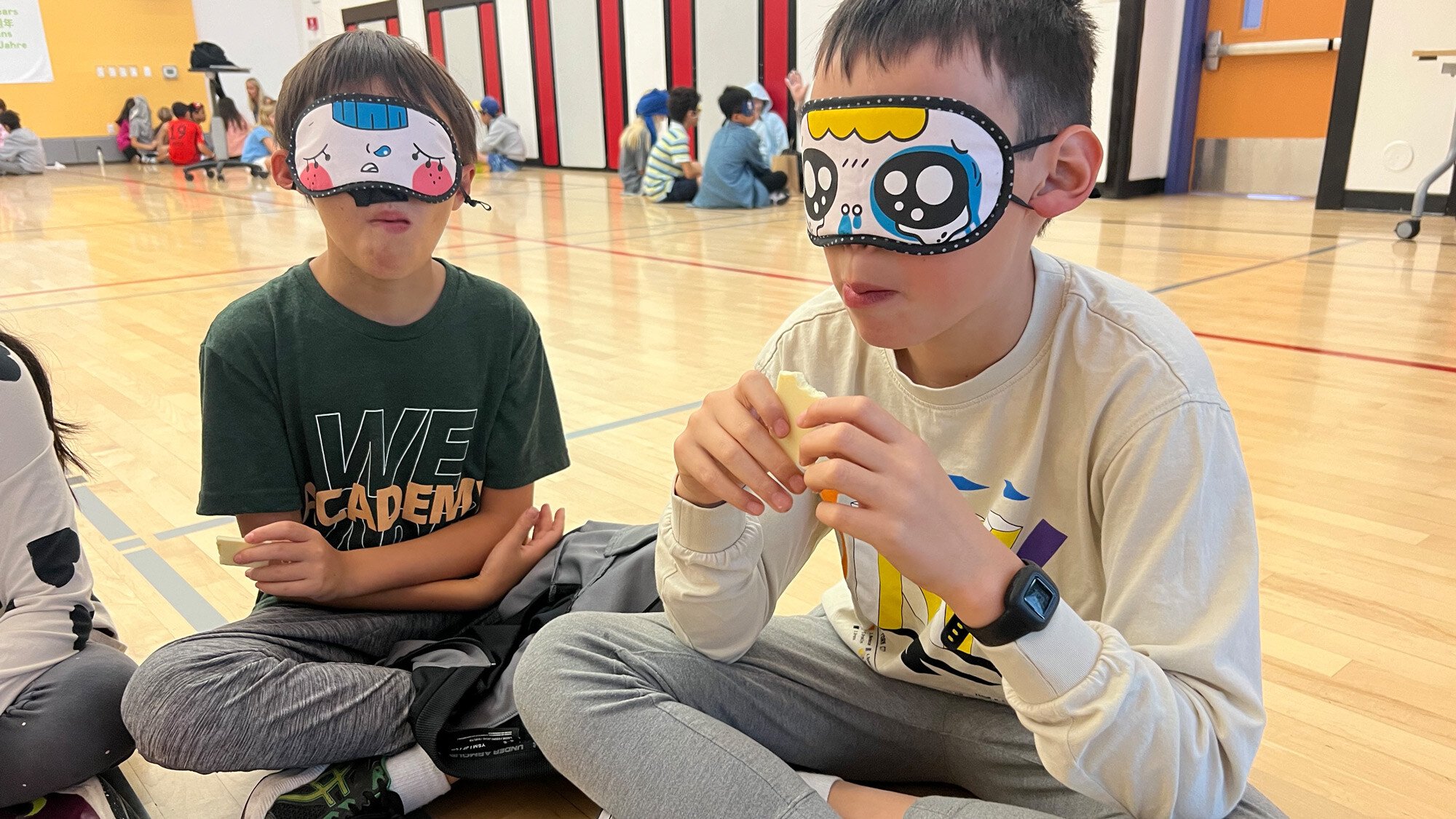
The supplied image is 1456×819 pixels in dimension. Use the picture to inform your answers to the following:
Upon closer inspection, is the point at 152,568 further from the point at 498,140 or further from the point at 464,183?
the point at 498,140

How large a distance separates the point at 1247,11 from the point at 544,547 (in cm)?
783

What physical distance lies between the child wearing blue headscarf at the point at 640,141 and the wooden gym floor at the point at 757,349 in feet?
7.77

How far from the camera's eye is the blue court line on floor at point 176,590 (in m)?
1.66

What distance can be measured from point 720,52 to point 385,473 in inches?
368

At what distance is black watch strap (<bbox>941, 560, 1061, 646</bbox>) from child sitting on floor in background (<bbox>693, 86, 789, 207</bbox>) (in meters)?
7.25

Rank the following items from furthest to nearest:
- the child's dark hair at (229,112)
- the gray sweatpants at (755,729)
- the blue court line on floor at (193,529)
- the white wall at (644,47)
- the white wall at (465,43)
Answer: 1. the white wall at (465,43)
2. the child's dark hair at (229,112)
3. the white wall at (644,47)
4. the blue court line on floor at (193,529)
5. the gray sweatpants at (755,729)

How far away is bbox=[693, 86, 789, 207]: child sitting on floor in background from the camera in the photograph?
7.81 m

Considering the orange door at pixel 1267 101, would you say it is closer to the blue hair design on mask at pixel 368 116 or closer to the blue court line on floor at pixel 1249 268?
the blue court line on floor at pixel 1249 268

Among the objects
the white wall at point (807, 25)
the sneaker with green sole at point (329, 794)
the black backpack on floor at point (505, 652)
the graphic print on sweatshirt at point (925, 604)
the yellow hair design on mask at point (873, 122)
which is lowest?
the sneaker with green sole at point (329, 794)

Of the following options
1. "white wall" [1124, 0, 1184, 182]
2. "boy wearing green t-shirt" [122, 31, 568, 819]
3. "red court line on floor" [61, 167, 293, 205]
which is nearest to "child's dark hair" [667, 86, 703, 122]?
"white wall" [1124, 0, 1184, 182]

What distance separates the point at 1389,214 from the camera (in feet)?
20.9

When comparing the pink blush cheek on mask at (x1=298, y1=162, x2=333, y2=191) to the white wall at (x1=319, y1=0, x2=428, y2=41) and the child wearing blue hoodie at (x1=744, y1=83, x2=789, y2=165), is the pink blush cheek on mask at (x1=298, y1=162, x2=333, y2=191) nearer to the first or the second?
the child wearing blue hoodie at (x1=744, y1=83, x2=789, y2=165)

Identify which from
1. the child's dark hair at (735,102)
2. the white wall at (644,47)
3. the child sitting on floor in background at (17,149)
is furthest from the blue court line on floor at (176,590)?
the child sitting on floor in background at (17,149)

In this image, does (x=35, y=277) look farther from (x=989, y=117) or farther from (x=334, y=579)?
(x=989, y=117)
